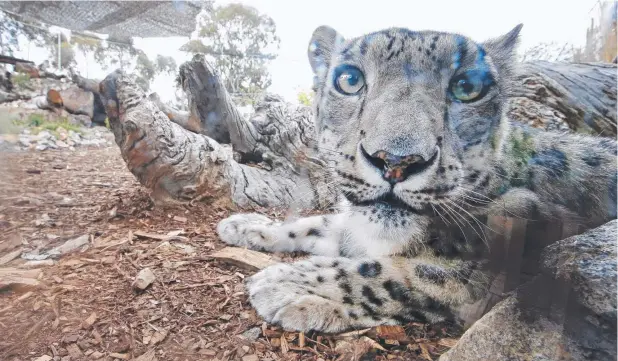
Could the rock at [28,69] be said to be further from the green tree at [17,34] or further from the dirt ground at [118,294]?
the dirt ground at [118,294]

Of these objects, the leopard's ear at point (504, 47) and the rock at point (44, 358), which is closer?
the rock at point (44, 358)

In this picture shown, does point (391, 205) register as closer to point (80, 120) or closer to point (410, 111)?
point (410, 111)

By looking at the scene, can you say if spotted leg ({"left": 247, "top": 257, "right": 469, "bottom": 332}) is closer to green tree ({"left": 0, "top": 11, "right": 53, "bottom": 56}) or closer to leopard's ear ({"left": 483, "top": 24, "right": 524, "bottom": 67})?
leopard's ear ({"left": 483, "top": 24, "right": 524, "bottom": 67})

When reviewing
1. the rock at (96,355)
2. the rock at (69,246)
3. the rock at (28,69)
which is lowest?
the rock at (96,355)

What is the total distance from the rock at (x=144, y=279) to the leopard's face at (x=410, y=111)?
76 centimetres

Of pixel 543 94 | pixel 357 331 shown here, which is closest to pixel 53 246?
pixel 357 331

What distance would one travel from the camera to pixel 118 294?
3.84 feet

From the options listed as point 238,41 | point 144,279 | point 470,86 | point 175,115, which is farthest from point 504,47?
point 144,279

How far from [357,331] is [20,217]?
1157 mm

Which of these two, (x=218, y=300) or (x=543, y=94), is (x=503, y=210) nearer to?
(x=218, y=300)

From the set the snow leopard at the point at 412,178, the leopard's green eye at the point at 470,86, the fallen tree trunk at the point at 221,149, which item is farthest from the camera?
the fallen tree trunk at the point at 221,149

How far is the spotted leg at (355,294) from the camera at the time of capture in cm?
145

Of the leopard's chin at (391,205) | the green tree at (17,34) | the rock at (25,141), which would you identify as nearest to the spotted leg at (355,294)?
the leopard's chin at (391,205)

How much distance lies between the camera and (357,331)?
1424 mm
